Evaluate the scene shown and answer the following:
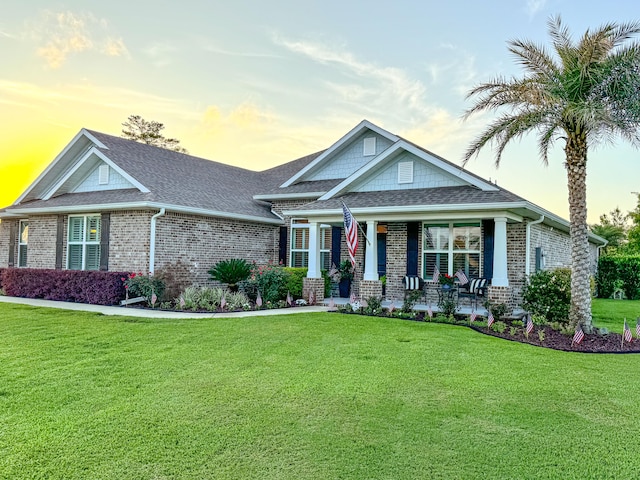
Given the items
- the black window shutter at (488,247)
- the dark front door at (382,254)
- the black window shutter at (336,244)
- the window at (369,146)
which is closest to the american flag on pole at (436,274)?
the black window shutter at (488,247)

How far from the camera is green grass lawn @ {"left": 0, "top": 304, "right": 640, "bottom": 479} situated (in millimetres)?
3893

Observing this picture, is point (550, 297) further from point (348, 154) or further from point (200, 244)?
point (200, 244)

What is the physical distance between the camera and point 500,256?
11820mm

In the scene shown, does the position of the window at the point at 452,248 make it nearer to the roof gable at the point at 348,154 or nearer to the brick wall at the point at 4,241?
the roof gable at the point at 348,154

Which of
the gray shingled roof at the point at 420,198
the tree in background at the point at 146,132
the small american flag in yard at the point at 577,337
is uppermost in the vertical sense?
the tree in background at the point at 146,132

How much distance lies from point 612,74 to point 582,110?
4.57ft

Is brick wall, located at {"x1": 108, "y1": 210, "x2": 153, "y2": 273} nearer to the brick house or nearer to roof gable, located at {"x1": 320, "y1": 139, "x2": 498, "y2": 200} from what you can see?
the brick house

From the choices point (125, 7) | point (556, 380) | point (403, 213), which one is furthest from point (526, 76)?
point (125, 7)

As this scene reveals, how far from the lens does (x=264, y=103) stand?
18.0m

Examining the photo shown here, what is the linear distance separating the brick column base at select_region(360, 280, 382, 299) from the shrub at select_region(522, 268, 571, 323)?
4050 millimetres

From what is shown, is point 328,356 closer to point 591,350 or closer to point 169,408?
point 169,408

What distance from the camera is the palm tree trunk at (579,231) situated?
994 centimetres

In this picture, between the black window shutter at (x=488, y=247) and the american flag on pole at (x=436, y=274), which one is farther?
the american flag on pole at (x=436, y=274)

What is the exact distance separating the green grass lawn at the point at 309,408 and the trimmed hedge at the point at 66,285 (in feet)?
15.2
